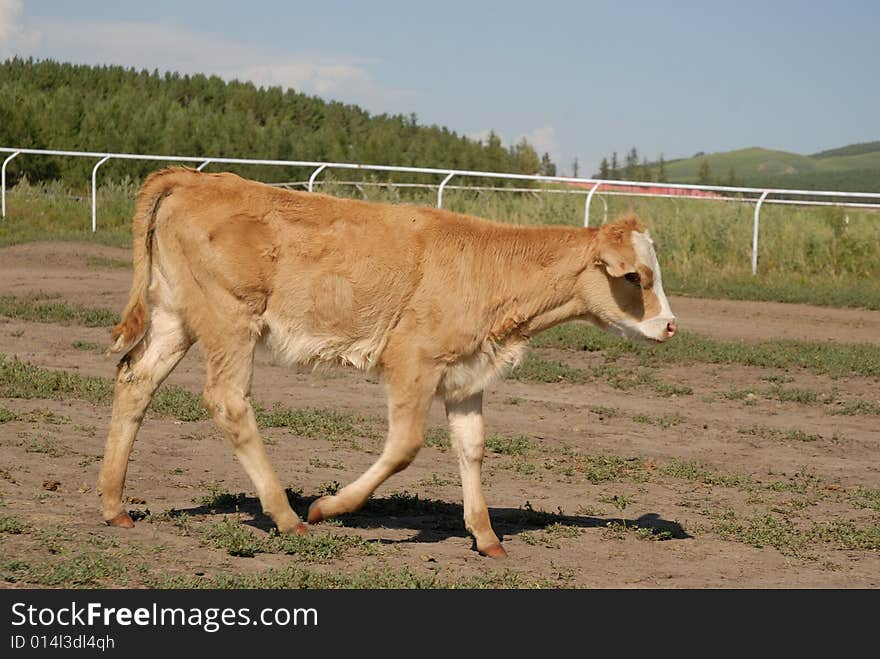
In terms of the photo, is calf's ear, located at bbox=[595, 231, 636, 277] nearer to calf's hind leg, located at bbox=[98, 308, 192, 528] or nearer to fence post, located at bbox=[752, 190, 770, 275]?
calf's hind leg, located at bbox=[98, 308, 192, 528]

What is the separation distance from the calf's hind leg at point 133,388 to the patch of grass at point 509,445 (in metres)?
3.55

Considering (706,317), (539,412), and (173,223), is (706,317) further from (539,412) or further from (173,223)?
(173,223)

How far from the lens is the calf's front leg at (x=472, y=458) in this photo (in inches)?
286

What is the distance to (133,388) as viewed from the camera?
24.2ft

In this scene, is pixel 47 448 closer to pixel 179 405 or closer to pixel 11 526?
pixel 179 405

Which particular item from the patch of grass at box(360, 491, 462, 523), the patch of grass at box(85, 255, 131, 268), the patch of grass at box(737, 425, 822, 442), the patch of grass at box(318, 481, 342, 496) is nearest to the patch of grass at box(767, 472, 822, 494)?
the patch of grass at box(737, 425, 822, 442)

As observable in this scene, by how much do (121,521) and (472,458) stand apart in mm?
2055

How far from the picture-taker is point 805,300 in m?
19.6

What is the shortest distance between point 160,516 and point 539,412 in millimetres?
5252

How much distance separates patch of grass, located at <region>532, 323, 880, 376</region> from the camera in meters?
14.2

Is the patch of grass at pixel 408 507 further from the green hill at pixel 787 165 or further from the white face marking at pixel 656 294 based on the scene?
the green hill at pixel 787 165

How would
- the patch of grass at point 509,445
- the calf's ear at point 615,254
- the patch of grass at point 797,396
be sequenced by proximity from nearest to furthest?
the calf's ear at point 615,254
the patch of grass at point 509,445
the patch of grass at point 797,396

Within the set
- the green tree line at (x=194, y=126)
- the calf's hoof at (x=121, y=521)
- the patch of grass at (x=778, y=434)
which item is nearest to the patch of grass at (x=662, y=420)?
the patch of grass at (x=778, y=434)
